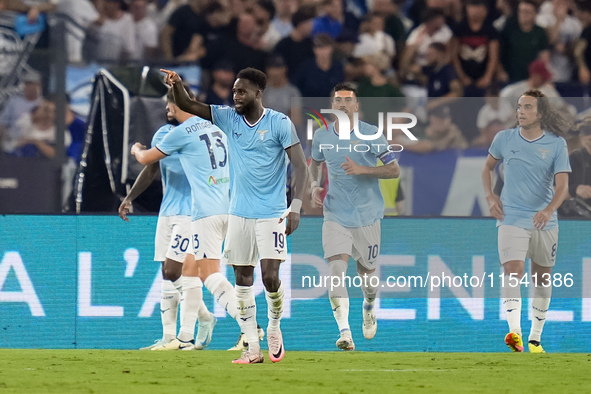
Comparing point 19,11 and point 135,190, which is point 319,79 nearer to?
point 135,190

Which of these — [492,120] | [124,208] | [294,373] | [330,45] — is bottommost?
[294,373]

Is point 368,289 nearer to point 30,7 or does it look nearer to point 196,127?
point 196,127

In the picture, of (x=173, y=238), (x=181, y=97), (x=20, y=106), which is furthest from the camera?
(x=20, y=106)

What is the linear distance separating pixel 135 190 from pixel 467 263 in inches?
123

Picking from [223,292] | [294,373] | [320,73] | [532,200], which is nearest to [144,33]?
[320,73]

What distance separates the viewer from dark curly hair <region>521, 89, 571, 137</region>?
9109mm

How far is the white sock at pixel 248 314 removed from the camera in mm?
6836

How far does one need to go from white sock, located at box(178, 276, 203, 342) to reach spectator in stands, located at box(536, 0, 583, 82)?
15.8ft

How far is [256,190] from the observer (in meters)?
6.75

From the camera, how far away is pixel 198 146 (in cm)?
836

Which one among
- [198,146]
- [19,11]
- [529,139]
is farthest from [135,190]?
[529,139]

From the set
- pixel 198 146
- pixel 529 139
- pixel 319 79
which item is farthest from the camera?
pixel 319 79

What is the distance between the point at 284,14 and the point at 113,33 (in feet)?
6.69

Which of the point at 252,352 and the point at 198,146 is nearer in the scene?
the point at 252,352
